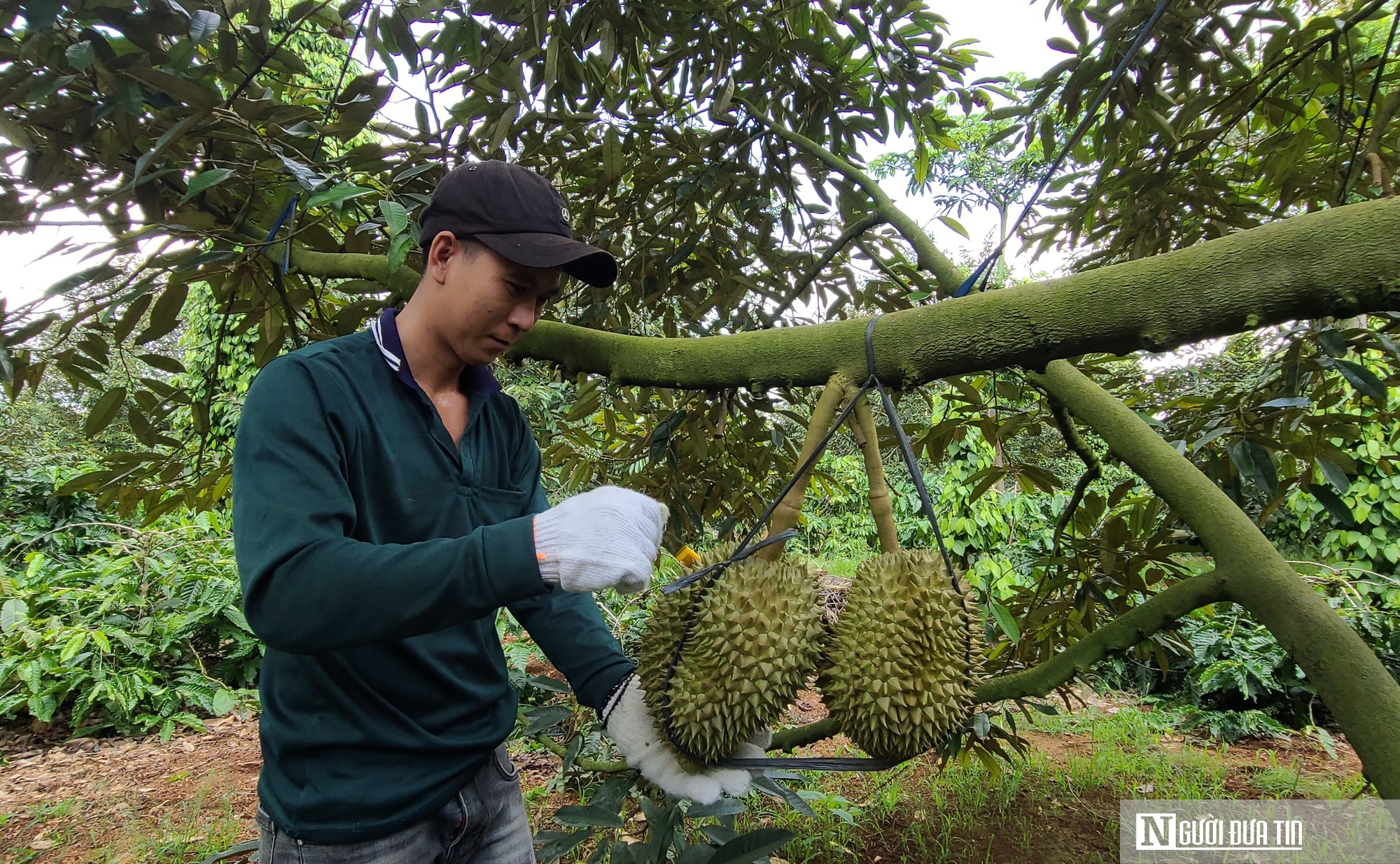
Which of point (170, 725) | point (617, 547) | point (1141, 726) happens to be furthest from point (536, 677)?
point (1141, 726)

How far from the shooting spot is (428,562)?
1003 millimetres

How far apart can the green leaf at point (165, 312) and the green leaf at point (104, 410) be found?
0.70 feet

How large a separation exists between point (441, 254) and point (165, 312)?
98 centimetres

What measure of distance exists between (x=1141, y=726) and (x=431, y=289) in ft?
15.4

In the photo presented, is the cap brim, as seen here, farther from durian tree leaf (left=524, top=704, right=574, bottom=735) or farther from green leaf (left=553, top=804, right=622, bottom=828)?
green leaf (left=553, top=804, right=622, bottom=828)

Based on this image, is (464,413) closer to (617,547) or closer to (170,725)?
(617,547)

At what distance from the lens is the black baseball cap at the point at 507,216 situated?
1.35m

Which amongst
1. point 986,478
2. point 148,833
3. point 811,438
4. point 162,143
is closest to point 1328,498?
point 986,478

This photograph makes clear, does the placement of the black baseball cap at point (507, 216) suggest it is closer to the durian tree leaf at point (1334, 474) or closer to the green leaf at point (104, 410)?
the green leaf at point (104, 410)

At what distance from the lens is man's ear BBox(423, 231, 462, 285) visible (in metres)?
1.39

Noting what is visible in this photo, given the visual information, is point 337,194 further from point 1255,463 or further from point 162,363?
point 1255,463

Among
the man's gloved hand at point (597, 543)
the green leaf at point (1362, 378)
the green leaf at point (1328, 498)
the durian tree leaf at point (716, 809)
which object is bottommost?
the durian tree leaf at point (716, 809)

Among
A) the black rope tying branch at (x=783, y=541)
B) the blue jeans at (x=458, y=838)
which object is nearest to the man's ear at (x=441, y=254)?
the black rope tying branch at (x=783, y=541)

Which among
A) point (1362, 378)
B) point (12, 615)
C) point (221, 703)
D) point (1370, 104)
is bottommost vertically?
point (221, 703)
